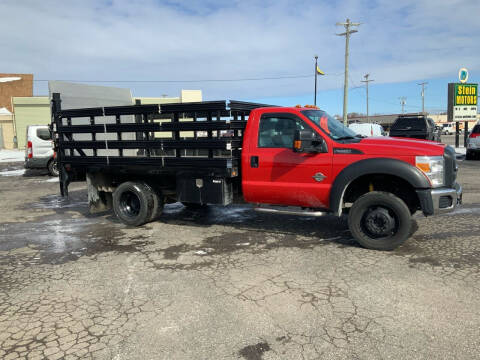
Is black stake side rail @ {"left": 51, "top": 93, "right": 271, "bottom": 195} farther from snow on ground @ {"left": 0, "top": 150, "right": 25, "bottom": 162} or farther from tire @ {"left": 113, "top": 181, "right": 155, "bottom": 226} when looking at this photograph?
snow on ground @ {"left": 0, "top": 150, "right": 25, "bottom": 162}

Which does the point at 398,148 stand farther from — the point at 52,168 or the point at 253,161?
the point at 52,168

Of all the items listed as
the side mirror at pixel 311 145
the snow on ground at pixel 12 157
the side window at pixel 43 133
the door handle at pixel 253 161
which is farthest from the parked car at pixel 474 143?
the snow on ground at pixel 12 157

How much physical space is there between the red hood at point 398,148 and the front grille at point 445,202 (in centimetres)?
58

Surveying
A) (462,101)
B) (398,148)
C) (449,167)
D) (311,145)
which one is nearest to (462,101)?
(462,101)

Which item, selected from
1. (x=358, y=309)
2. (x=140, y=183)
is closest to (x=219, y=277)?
(x=358, y=309)

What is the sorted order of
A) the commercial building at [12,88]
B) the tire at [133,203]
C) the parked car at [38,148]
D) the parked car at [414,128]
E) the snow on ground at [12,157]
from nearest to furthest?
the tire at [133,203] → the parked car at [38,148] → the parked car at [414,128] → the snow on ground at [12,157] → the commercial building at [12,88]

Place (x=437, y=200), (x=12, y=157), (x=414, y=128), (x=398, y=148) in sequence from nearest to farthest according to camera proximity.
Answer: (x=437, y=200) < (x=398, y=148) < (x=414, y=128) < (x=12, y=157)

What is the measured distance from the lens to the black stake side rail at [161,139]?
5.72 meters

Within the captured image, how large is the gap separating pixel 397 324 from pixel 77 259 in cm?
402

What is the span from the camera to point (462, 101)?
78.5 ft

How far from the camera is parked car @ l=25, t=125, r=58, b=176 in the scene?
14.2m

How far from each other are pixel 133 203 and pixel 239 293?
3.76m

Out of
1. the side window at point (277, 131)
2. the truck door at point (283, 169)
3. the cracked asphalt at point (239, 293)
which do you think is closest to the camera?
the cracked asphalt at point (239, 293)

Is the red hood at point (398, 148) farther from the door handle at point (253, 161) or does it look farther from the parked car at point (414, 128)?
the parked car at point (414, 128)
